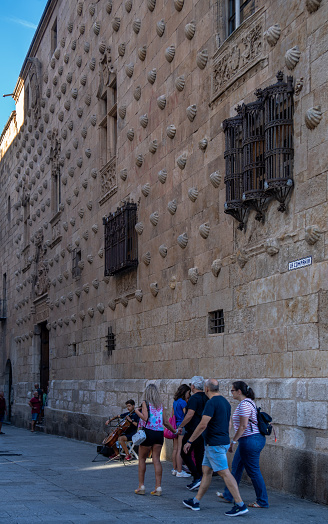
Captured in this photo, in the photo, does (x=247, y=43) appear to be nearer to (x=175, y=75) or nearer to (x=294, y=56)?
(x=294, y=56)

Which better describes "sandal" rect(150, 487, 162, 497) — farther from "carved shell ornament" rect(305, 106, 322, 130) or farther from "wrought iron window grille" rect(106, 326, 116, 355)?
"wrought iron window grille" rect(106, 326, 116, 355)

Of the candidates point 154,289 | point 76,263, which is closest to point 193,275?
point 154,289

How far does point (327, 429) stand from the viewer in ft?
24.8

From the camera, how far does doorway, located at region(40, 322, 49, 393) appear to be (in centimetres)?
2419

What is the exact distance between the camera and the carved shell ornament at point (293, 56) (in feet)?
27.9

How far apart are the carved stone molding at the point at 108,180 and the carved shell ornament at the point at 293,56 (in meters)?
7.71

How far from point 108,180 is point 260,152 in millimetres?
7976

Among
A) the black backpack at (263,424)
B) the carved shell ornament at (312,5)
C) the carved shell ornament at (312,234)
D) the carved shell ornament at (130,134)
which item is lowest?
the black backpack at (263,424)

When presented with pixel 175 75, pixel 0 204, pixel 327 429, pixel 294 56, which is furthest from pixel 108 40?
pixel 0 204

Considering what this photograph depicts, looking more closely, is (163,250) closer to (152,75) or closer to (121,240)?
(121,240)

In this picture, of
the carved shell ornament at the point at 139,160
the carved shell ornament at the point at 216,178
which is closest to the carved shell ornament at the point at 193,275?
the carved shell ornament at the point at 216,178

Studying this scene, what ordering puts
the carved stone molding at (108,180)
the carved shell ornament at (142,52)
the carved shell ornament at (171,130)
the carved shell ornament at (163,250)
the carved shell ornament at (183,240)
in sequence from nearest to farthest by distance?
the carved shell ornament at (183,240), the carved shell ornament at (171,130), the carved shell ornament at (163,250), the carved shell ornament at (142,52), the carved stone molding at (108,180)

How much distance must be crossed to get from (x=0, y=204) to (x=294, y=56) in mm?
26415

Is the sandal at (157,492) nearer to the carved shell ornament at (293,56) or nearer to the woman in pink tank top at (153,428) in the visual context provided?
the woman in pink tank top at (153,428)
